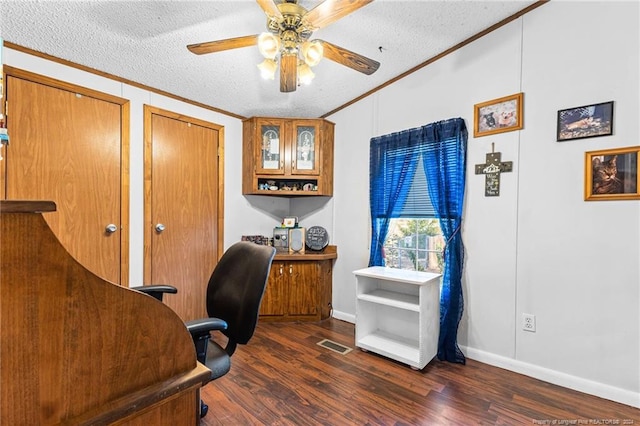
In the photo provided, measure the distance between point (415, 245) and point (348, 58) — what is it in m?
1.76

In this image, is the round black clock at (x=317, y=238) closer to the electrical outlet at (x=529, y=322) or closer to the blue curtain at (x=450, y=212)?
the blue curtain at (x=450, y=212)

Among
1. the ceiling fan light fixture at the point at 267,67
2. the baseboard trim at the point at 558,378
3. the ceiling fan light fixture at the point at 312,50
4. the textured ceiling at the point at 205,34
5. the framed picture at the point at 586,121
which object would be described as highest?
the textured ceiling at the point at 205,34

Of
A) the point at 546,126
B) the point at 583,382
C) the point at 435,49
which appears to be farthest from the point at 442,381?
the point at 435,49

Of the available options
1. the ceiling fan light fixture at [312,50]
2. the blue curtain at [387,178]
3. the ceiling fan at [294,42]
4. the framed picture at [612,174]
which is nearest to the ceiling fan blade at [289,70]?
the ceiling fan at [294,42]

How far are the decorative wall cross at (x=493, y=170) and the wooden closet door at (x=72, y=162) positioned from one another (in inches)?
120

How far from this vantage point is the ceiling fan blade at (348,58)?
1.81 m

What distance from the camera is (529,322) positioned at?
7.12 feet

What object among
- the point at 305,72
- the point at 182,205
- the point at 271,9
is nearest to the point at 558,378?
the point at 305,72

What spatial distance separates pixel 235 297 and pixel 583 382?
A: 2327mm

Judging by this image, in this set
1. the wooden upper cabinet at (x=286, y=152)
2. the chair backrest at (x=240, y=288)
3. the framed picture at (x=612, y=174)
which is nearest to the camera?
the chair backrest at (x=240, y=288)

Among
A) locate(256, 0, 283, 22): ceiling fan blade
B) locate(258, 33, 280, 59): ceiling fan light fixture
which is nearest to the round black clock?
locate(258, 33, 280, 59): ceiling fan light fixture

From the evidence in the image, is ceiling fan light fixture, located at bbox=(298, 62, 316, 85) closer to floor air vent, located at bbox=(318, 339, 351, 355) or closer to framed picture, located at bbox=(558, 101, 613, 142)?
framed picture, located at bbox=(558, 101, 613, 142)

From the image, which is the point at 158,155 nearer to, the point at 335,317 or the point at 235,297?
the point at 235,297

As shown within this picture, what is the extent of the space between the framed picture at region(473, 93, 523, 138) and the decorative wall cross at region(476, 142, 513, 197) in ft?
0.44
